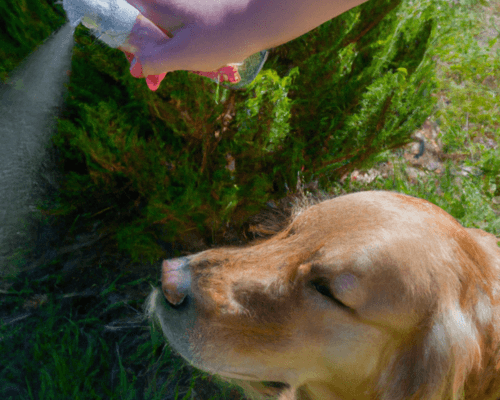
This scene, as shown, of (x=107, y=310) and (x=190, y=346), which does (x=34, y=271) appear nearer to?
(x=107, y=310)

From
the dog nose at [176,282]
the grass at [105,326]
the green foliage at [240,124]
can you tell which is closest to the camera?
the dog nose at [176,282]

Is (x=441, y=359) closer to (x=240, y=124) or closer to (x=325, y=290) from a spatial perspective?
(x=325, y=290)

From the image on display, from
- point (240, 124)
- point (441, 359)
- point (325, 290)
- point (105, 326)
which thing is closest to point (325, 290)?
point (325, 290)

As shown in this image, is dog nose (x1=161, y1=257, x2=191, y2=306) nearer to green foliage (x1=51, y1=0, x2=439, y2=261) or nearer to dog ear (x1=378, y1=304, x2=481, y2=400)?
green foliage (x1=51, y1=0, x2=439, y2=261)

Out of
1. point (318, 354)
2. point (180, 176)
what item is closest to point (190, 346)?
point (318, 354)

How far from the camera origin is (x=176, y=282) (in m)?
1.73

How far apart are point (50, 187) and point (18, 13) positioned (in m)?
1.12

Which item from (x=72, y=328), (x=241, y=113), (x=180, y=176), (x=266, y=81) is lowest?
(x=72, y=328)

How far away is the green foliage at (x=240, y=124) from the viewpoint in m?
2.18

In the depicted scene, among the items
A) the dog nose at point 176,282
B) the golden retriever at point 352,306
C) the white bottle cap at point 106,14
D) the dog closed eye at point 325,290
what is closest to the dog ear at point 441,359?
the golden retriever at point 352,306

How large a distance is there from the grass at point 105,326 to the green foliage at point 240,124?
1.15ft

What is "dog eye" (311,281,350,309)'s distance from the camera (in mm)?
1508

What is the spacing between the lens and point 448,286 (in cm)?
142

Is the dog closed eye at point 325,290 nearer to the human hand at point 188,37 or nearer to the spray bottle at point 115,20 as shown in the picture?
the human hand at point 188,37
